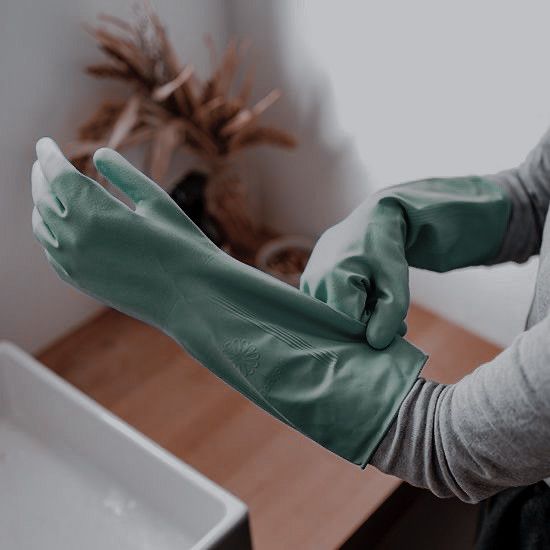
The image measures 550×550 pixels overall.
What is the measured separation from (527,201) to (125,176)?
13.6 inches

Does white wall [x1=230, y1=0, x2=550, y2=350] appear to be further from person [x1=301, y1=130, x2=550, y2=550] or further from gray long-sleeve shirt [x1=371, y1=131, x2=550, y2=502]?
gray long-sleeve shirt [x1=371, y1=131, x2=550, y2=502]

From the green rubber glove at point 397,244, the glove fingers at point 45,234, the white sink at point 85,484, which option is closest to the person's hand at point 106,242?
the glove fingers at point 45,234

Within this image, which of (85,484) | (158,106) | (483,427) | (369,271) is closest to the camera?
(483,427)

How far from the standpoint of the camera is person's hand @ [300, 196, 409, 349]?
57 centimetres

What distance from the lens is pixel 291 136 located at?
0.96m

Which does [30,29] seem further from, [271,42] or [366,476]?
[366,476]

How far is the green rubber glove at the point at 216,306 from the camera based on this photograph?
52cm

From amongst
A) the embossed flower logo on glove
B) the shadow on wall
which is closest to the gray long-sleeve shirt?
the embossed flower logo on glove

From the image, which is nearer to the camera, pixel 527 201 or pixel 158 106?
pixel 527 201

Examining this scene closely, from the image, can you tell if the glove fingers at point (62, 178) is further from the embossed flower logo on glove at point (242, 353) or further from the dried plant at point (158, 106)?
the dried plant at point (158, 106)

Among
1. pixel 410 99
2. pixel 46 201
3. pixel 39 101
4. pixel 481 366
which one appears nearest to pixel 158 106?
pixel 39 101

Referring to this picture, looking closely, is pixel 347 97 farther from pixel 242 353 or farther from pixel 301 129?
pixel 242 353

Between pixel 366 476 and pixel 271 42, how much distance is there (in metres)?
0.52

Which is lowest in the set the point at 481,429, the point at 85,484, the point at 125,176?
the point at 85,484
